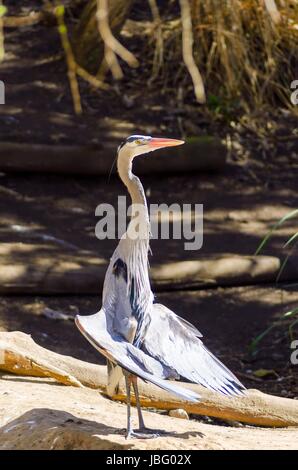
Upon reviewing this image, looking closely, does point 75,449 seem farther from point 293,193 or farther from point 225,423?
point 293,193

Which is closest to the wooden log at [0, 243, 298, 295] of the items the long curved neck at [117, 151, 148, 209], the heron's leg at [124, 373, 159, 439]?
the long curved neck at [117, 151, 148, 209]

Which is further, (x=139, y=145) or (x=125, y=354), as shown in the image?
(x=139, y=145)

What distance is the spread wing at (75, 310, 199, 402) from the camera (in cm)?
424

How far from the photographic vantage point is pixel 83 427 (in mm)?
4559

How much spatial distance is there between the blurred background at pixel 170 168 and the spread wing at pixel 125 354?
2.47 meters

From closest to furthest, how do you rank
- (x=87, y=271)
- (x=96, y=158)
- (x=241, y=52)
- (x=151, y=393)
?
(x=151, y=393) → (x=87, y=271) → (x=96, y=158) → (x=241, y=52)

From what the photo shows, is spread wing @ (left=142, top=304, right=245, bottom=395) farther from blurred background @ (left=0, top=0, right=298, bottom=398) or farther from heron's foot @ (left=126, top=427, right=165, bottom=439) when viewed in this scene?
blurred background @ (left=0, top=0, right=298, bottom=398)

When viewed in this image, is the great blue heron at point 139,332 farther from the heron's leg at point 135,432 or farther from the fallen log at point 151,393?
the fallen log at point 151,393

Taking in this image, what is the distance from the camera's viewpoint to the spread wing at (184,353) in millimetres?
4508

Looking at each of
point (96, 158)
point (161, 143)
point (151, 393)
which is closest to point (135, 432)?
point (151, 393)

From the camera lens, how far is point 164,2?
11.8m

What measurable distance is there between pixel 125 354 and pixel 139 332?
10.6 inches

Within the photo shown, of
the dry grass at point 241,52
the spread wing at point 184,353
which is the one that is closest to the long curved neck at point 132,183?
the spread wing at point 184,353

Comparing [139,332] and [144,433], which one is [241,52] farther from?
[144,433]
